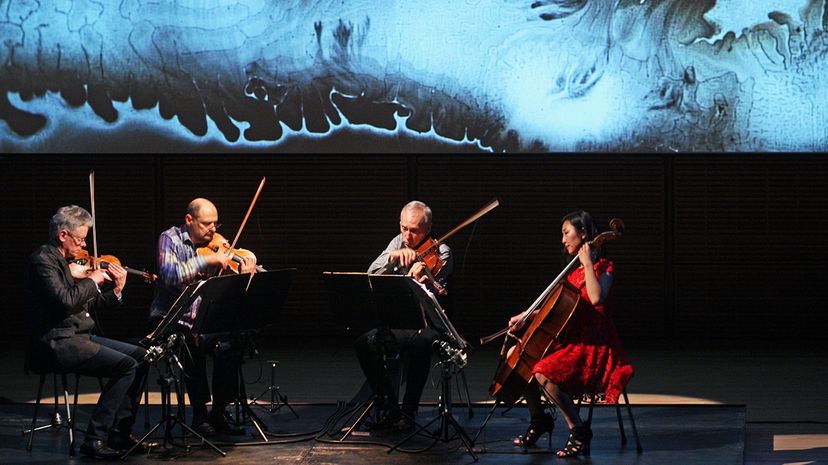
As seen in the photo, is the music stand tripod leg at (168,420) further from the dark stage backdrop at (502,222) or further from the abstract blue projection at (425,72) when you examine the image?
the dark stage backdrop at (502,222)

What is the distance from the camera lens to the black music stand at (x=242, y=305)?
5.12 metres

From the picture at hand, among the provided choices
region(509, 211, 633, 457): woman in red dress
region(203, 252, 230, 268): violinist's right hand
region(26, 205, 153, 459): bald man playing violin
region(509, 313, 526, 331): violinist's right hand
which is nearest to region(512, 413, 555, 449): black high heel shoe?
region(509, 211, 633, 457): woman in red dress

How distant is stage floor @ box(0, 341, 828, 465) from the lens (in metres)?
4.98

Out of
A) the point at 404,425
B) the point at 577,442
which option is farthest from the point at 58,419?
the point at 577,442

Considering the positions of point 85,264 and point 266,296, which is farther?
point 266,296

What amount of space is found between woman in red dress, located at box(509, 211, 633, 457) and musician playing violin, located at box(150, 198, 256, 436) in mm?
1416

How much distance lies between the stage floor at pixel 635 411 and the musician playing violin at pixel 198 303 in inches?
8.6

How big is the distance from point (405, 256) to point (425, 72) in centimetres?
244

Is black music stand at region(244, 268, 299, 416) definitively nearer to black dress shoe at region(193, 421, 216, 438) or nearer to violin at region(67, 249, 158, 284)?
black dress shoe at region(193, 421, 216, 438)

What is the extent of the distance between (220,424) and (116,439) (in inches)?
20.4

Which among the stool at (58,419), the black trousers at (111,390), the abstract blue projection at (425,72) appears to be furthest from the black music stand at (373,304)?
the abstract blue projection at (425,72)

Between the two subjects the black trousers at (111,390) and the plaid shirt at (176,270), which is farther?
the plaid shirt at (176,270)

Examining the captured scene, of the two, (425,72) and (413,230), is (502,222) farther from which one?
(413,230)

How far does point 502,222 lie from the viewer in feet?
27.6
